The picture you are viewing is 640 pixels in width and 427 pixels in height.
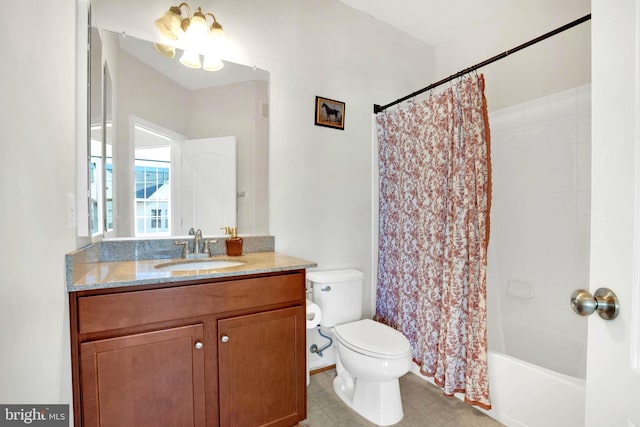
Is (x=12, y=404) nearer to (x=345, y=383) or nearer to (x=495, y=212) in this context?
(x=345, y=383)

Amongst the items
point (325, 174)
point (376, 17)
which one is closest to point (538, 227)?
point (325, 174)

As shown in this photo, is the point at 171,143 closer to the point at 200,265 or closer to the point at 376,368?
the point at 200,265

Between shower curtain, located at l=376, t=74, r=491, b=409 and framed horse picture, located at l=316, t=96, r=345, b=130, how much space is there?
13.9 inches

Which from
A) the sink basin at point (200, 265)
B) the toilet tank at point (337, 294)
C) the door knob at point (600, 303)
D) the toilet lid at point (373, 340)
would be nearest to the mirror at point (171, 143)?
the sink basin at point (200, 265)

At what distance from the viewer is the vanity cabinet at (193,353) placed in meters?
1.05

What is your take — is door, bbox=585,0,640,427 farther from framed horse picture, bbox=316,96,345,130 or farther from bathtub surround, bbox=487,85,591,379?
framed horse picture, bbox=316,96,345,130

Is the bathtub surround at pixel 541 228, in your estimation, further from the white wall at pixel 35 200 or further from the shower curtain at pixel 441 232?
the white wall at pixel 35 200

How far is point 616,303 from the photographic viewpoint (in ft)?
2.10

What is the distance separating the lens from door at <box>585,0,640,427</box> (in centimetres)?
62

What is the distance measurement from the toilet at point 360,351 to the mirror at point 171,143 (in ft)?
2.11

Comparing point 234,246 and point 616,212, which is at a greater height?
point 616,212

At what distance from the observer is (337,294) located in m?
1.93

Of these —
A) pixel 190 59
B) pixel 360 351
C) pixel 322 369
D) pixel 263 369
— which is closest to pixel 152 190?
pixel 190 59

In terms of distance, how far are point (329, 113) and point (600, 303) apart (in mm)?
1858
